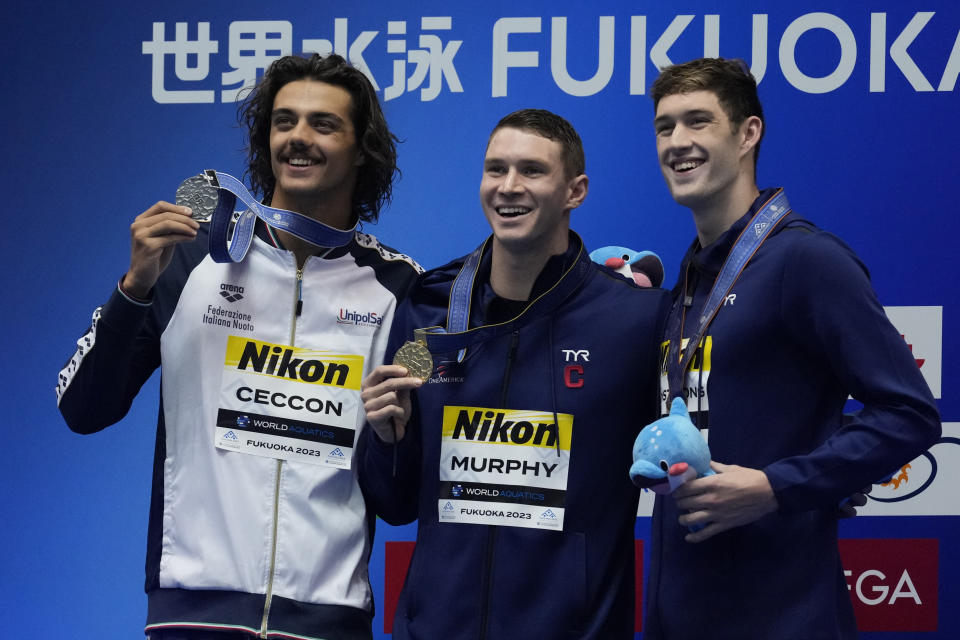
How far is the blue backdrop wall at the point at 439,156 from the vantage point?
2.98 m

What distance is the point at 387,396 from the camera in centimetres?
193

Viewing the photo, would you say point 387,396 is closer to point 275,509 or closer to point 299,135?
point 275,509

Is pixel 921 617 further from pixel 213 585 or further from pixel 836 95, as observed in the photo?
pixel 213 585

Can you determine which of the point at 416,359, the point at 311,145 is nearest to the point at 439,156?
the point at 311,145

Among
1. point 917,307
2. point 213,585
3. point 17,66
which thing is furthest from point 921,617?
point 17,66

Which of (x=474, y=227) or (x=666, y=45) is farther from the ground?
(x=666, y=45)

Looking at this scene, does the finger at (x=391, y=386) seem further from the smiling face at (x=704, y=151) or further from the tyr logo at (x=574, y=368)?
the smiling face at (x=704, y=151)

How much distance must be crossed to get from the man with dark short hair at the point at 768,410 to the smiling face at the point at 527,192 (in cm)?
25

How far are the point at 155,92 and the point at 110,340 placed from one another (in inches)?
55.8

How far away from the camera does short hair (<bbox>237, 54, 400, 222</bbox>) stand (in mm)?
2301

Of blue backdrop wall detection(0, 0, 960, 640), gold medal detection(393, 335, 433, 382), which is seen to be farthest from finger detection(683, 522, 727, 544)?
blue backdrop wall detection(0, 0, 960, 640)

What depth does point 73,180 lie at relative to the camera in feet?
10.5

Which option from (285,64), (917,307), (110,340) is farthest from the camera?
(917,307)

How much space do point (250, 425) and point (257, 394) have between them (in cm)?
7
